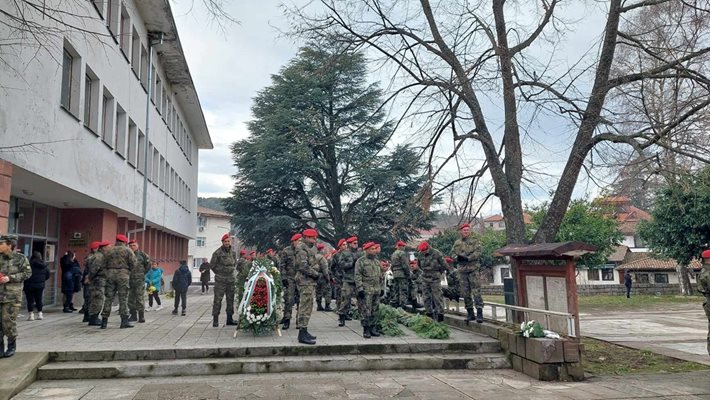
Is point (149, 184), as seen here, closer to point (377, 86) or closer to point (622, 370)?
point (377, 86)

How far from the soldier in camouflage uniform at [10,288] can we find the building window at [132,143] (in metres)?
10.3

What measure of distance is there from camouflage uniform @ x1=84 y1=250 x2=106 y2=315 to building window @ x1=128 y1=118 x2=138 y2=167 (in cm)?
717

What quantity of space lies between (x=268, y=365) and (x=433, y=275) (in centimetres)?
477

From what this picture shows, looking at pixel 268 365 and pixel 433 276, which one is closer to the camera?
pixel 268 365

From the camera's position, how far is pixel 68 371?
7.71 meters

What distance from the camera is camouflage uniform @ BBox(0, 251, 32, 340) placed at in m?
7.70

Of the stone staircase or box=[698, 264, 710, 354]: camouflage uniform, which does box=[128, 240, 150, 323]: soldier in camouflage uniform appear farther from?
box=[698, 264, 710, 354]: camouflage uniform

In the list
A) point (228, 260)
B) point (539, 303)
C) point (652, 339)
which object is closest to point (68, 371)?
point (228, 260)

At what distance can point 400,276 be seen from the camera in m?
13.9

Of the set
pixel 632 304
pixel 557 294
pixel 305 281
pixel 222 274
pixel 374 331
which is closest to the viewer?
pixel 557 294

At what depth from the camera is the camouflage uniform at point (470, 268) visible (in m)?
10.6

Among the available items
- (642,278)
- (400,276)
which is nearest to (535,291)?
(400,276)

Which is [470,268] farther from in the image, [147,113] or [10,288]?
[147,113]

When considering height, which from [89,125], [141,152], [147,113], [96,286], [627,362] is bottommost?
[627,362]
